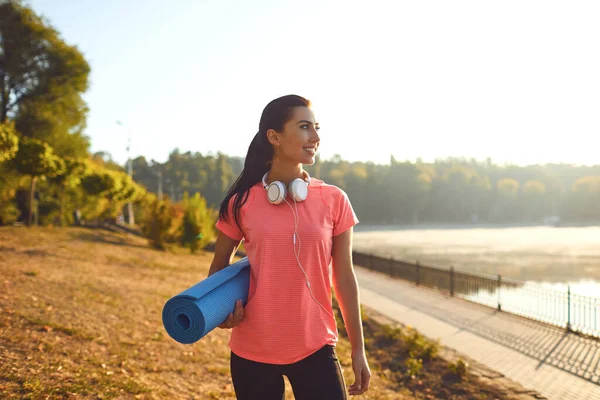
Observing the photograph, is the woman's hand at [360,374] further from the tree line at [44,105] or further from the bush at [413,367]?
the tree line at [44,105]

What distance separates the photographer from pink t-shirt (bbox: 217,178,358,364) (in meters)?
1.82

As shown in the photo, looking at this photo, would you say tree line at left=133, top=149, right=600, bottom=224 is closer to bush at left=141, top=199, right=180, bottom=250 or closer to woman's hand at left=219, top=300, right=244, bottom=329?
bush at left=141, top=199, right=180, bottom=250

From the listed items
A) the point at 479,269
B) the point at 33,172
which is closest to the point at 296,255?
the point at 33,172

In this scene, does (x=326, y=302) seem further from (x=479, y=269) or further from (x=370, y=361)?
(x=479, y=269)

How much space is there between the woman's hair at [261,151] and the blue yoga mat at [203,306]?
1.00 ft

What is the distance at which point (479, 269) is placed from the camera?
24328 mm

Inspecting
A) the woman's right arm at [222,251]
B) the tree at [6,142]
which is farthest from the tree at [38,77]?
the woman's right arm at [222,251]

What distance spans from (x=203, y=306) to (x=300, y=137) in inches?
31.6

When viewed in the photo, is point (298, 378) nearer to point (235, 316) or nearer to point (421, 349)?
point (235, 316)

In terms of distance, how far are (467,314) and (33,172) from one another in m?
15.3

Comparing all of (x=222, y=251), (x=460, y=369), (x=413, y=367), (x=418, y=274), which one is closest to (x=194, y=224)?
(x=418, y=274)

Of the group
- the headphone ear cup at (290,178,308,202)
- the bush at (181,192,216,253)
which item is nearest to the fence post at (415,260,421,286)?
the bush at (181,192,216,253)

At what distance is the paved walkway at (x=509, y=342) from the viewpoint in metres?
6.69

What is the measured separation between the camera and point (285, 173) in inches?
80.9
